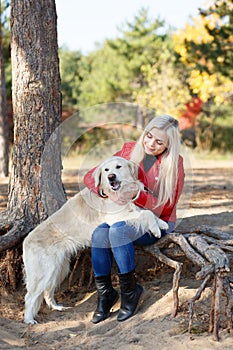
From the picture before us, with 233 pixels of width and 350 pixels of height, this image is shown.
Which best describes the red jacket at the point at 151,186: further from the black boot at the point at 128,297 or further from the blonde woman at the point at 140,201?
the black boot at the point at 128,297

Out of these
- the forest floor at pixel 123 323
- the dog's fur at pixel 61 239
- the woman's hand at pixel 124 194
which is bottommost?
the forest floor at pixel 123 323

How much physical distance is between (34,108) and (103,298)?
6.03 ft

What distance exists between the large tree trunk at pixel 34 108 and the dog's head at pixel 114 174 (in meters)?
1.00

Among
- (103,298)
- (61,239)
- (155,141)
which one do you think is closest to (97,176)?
(155,141)

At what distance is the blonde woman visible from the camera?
11.8 ft

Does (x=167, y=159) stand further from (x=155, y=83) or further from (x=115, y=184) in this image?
(x=155, y=83)

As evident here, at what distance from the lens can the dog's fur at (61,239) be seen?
3.77 m

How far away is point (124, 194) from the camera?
366 cm

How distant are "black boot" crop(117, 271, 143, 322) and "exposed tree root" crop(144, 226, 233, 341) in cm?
30

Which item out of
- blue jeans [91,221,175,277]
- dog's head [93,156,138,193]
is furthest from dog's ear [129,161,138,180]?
blue jeans [91,221,175,277]

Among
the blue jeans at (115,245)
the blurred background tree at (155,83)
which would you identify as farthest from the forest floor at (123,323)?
the blurred background tree at (155,83)

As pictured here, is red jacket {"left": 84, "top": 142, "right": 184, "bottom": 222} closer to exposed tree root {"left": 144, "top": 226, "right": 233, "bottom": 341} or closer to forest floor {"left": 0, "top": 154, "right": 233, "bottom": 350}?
exposed tree root {"left": 144, "top": 226, "right": 233, "bottom": 341}

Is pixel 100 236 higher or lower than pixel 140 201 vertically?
lower

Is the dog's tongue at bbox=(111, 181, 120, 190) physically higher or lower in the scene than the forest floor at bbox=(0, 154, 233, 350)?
higher
